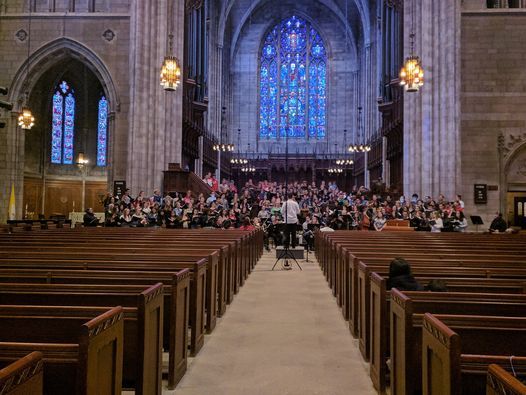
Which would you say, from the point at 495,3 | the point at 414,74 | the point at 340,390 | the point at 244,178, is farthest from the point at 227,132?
the point at 340,390

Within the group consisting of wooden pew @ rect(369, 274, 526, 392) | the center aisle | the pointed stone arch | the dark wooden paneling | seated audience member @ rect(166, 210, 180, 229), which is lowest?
the center aisle

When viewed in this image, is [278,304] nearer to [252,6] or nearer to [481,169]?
[481,169]

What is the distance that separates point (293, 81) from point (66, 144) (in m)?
18.6

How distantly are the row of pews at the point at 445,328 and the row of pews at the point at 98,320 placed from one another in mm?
1541

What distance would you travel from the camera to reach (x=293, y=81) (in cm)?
3747

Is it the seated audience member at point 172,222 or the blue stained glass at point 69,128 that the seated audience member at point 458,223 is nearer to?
the seated audience member at point 172,222

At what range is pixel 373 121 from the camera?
102ft

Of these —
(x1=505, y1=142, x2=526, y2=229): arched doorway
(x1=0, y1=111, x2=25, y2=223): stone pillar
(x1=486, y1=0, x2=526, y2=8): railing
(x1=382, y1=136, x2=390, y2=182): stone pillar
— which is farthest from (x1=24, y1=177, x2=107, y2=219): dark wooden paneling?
(x1=486, y1=0, x2=526, y2=8): railing

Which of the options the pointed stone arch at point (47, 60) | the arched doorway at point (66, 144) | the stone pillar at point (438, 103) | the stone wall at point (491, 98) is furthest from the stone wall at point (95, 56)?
the stone wall at point (491, 98)

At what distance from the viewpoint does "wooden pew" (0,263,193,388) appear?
3.67 metres

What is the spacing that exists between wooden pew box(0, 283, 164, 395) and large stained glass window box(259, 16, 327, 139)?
112 ft

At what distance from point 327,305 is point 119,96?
51.6ft

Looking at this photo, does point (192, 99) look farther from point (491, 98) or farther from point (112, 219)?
point (491, 98)

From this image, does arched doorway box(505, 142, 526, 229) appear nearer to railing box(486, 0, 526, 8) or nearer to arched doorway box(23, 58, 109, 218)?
railing box(486, 0, 526, 8)
